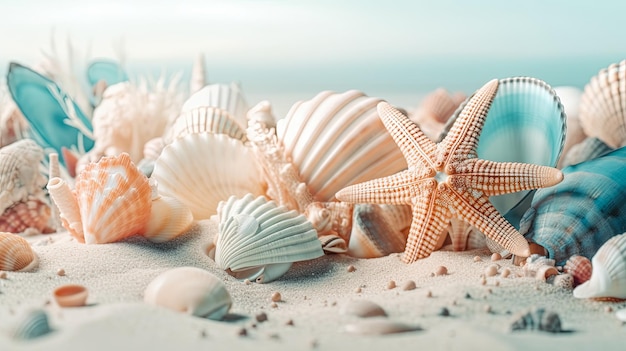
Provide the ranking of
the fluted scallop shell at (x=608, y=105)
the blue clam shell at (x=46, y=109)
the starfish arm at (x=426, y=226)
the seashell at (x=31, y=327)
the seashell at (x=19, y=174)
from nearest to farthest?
the seashell at (x=31, y=327)
the starfish arm at (x=426, y=226)
the seashell at (x=19, y=174)
the fluted scallop shell at (x=608, y=105)
the blue clam shell at (x=46, y=109)

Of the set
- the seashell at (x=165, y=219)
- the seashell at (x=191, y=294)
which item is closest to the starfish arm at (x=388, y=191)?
the seashell at (x=165, y=219)

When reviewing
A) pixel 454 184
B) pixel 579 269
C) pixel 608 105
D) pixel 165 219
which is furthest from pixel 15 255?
pixel 608 105

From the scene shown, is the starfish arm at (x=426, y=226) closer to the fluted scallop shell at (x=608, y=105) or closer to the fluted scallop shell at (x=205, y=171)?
the fluted scallop shell at (x=205, y=171)

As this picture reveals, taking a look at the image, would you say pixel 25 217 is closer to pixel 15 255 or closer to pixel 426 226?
pixel 15 255

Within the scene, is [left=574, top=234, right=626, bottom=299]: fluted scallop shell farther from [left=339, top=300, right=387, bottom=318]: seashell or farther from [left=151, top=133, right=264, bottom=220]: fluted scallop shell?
[left=151, top=133, right=264, bottom=220]: fluted scallop shell

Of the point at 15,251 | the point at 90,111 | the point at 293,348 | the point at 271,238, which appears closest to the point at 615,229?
the point at 271,238
